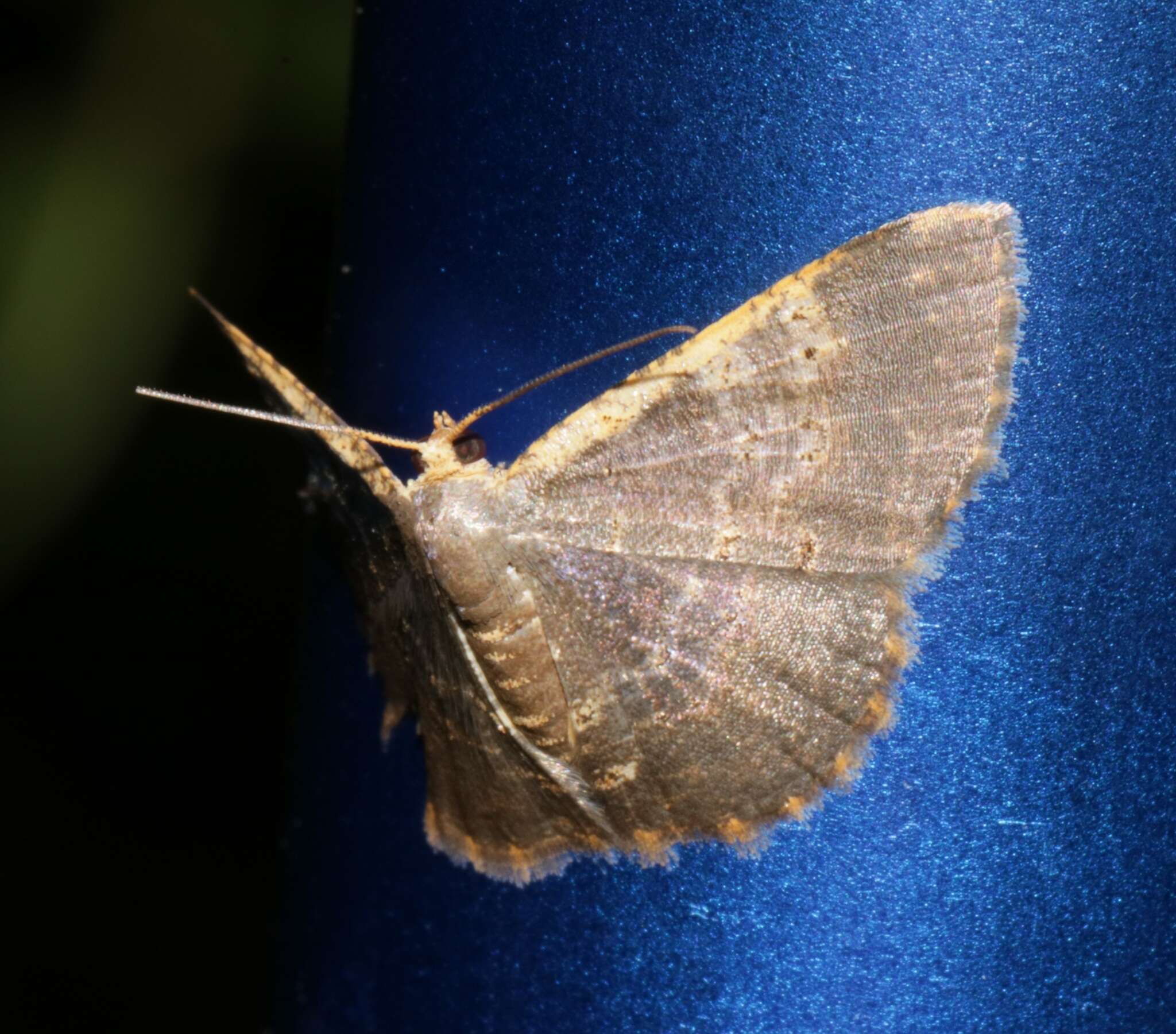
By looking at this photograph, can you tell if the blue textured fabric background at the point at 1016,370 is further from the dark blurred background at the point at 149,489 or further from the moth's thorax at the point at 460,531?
the dark blurred background at the point at 149,489

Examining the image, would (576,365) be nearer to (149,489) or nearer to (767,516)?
(767,516)

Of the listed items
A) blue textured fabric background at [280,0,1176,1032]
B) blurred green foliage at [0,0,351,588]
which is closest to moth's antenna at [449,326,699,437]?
blue textured fabric background at [280,0,1176,1032]

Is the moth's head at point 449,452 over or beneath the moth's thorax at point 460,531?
over

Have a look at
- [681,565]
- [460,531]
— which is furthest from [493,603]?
[681,565]

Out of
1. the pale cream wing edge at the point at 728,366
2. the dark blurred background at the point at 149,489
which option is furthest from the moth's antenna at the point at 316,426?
the dark blurred background at the point at 149,489

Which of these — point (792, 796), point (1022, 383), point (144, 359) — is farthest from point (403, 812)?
point (144, 359)

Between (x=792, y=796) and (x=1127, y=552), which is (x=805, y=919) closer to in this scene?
(x=792, y=796)

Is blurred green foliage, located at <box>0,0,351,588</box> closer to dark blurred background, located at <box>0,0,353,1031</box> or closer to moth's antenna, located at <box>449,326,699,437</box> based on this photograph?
dark blurred background, located at <box>0,0,353,1031</box>
